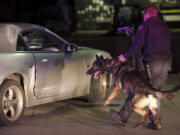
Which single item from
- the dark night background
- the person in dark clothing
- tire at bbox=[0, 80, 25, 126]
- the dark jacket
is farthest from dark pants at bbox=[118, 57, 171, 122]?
the dark night background

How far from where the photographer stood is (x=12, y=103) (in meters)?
7.91

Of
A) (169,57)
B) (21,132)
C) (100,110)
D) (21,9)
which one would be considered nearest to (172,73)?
(100,110)

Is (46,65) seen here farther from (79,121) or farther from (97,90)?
(97,90)

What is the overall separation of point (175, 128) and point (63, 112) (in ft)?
7.66

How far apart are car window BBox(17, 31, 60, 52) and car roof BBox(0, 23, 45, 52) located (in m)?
0.11

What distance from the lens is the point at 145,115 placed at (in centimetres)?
742

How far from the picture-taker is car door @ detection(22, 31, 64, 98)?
8352mm

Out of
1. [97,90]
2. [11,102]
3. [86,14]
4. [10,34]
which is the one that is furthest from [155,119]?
[86,14]

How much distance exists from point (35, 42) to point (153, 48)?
8.74 ft

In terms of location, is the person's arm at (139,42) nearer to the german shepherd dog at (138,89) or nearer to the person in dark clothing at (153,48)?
the person in dark clothing at (153,48)

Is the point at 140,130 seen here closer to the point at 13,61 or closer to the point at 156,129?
the point at 156,129

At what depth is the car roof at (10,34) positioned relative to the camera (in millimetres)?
8062

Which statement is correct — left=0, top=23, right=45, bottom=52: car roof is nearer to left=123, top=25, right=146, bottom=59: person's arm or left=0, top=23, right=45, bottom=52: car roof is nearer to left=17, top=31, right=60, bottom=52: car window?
left=17, top=31, right=60, bottom=52: car window

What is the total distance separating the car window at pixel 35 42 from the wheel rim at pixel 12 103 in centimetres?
74
